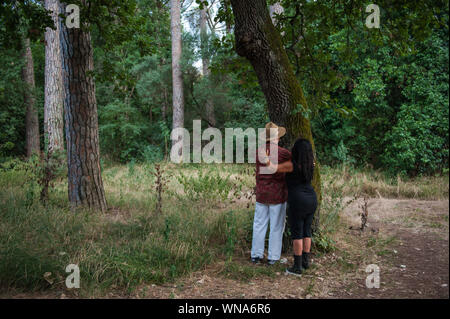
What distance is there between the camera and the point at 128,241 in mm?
4996

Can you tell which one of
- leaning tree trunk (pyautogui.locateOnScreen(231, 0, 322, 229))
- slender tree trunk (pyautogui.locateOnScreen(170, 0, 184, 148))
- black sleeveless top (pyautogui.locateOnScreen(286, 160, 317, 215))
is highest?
slender tree trunk (pyautogui.locateOnScreen(170, 0, 184, 148))

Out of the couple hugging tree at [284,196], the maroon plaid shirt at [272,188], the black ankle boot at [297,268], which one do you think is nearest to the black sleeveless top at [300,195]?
the couple hugging tree at [284,196]

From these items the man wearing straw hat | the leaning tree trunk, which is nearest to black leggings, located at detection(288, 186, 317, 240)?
the man wearing straw hat

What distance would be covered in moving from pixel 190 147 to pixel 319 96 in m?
12.3

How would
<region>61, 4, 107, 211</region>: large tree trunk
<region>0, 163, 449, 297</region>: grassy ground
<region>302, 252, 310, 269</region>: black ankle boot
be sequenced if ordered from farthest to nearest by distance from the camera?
<region>61, 4, 107, 211</region>: large tree trunk < <region>302, 252, 310, 269</region>: black ankle boot < <region>0, 163, 449, 297</region>: grassy ground

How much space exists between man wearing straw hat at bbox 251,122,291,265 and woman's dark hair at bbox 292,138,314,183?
0.66ft

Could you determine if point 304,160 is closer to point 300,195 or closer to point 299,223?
point 300,195

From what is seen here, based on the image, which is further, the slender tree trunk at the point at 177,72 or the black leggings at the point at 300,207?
the slender tree trunk at the point at 177,72

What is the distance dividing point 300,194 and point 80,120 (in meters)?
4.36

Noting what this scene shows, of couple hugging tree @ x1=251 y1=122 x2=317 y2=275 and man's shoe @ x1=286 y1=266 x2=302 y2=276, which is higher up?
couple hugging tree @ x1=251 y1=122 x2=317 y2=275

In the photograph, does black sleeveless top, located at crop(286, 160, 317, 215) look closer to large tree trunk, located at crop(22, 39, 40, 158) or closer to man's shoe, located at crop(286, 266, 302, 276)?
man's shoe, located at crop(286, 266, 302, 276)

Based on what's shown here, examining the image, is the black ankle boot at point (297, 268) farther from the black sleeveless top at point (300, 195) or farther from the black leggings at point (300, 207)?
the black sleeveless top at point (300, 195)

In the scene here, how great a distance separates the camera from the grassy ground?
384 cm

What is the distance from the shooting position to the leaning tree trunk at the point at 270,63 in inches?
189
